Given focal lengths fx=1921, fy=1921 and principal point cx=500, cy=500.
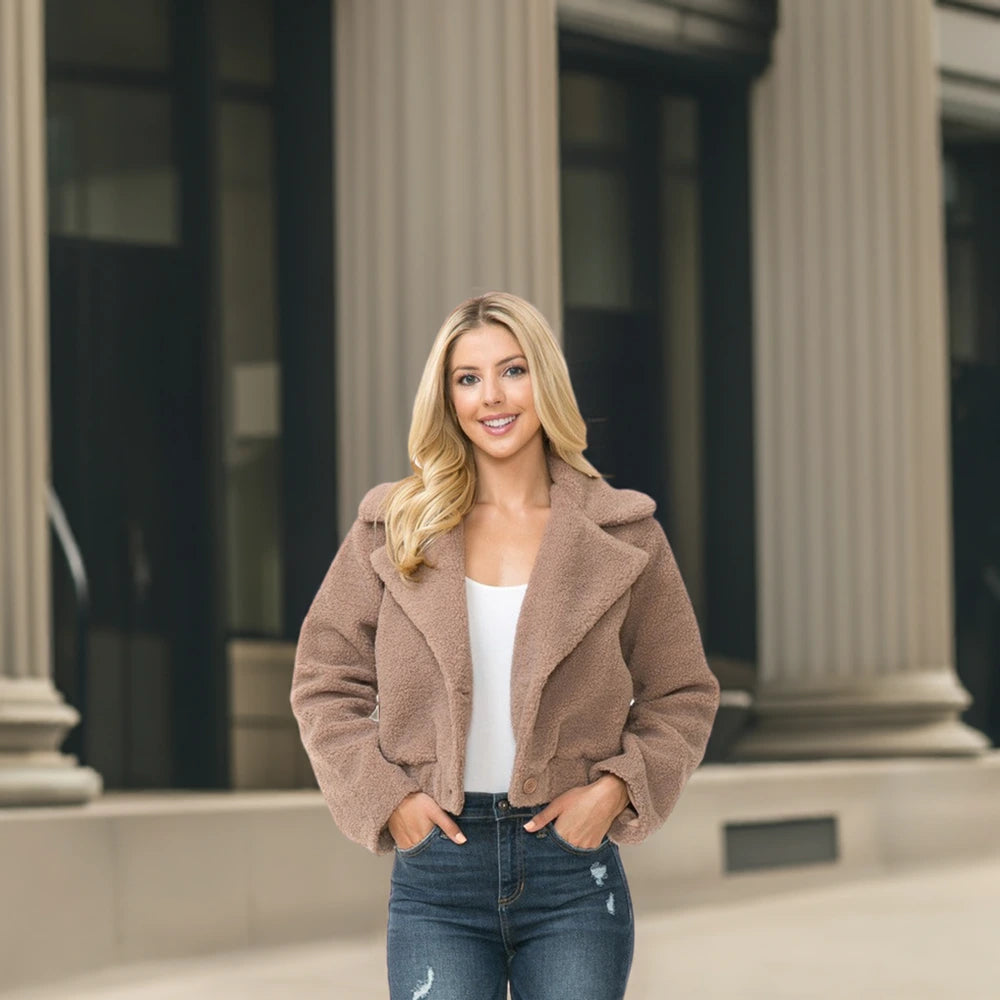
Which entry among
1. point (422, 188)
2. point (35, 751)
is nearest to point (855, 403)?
point (422, 188)

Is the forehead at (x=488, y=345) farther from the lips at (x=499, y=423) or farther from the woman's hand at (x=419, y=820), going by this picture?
the woman's hand at (x=419, y=820)

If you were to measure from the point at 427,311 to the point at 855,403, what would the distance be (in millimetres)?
3323

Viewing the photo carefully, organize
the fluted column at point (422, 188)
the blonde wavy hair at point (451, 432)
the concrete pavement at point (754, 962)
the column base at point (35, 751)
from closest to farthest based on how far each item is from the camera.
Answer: the blonde wavy hair at point (451, 432)
the concrete pavement at point (754, 962)
the column base at point (35, 751)
the fluted column at point (422, 188)

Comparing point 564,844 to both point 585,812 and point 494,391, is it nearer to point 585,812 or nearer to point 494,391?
point 585,812

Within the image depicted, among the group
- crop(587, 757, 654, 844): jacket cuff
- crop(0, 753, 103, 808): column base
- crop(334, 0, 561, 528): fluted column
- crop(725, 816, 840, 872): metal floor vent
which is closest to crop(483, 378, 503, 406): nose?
crop(587, 757, 654, 844): jacket cuff

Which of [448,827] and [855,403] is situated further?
[855,403]

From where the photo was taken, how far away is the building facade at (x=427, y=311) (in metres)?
9.10

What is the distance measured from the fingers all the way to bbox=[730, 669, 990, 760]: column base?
345 inches

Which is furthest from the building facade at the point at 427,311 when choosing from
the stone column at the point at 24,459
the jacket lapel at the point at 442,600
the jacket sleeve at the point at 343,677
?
the jacket lapel at the point at 442,600

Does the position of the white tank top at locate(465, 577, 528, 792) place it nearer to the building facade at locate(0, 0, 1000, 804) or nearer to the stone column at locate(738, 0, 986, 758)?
the building facade at locate(0, 0, 1000, 804)

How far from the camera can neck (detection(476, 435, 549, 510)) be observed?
9.72 feet

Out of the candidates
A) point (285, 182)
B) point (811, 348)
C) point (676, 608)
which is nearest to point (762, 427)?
point (811, 348)

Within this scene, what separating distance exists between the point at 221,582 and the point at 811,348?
3.86m

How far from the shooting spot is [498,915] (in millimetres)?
2768
